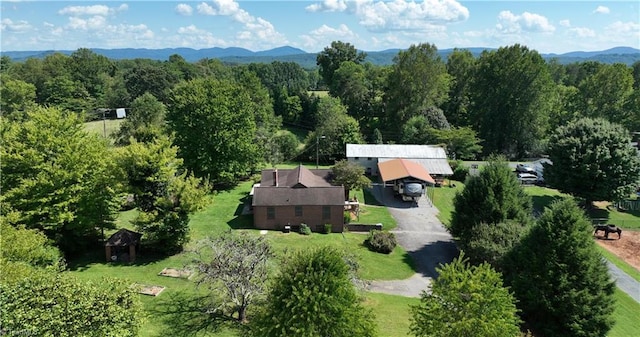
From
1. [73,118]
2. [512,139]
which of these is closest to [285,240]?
[73,118]

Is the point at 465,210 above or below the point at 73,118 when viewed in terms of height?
below

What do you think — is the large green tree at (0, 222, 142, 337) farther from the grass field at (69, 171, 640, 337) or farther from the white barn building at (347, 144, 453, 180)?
the white barn building at (347, 144, 453, 180)

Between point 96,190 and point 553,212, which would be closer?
point 553,212

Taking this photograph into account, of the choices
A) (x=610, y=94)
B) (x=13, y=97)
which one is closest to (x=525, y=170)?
(x=610, y=94)

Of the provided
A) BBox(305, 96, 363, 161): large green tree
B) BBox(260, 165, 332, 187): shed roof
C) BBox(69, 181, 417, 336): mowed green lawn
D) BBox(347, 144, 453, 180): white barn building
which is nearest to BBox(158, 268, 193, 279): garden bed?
BBox(69, 181, 417, 336): mowed green lawn

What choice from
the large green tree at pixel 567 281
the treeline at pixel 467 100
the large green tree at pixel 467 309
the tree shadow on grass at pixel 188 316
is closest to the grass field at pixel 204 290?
the tree shadow on grass at pixel 188 316

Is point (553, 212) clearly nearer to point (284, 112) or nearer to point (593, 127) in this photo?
point (593, 127)
